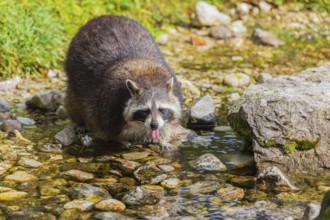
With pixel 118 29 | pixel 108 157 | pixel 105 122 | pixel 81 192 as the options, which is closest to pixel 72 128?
pixel 105 122

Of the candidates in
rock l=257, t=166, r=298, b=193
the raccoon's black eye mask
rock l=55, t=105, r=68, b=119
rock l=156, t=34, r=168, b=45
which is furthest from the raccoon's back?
rock l=156, t=34, r=168, b=45

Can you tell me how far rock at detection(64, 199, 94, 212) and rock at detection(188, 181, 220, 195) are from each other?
2.55 ft

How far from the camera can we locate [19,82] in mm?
7246

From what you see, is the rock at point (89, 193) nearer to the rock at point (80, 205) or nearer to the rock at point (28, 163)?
the rock at point (80, 205)

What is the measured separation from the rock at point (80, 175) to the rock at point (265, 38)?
5.04 m

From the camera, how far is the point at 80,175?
4.91 metres

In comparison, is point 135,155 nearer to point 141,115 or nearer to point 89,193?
point 141,115

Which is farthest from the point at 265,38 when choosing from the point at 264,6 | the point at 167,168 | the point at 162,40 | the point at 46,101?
the point at 167,168

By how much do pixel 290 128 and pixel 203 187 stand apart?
0.84 metres

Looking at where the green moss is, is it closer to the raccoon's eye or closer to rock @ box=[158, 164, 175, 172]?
rock @ box=[158, 164, 175, 172]

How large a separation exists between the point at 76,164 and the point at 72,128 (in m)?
0.87

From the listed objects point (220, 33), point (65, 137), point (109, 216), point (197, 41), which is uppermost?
point (220, 33)

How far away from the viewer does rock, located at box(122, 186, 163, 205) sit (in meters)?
4.35

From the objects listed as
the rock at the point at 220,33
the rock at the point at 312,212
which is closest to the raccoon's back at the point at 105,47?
the rock at the point at 312,212
